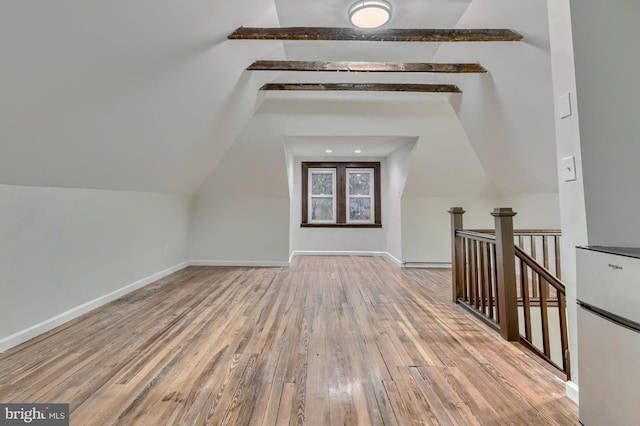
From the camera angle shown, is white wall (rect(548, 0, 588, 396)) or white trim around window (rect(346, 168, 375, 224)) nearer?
white wall (rect(548, 0, 588, 396))

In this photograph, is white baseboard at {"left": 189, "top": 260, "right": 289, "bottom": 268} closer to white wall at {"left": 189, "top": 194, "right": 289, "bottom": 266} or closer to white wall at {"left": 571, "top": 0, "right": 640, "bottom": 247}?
white wall at {"left": 189, "top": 194, "right": 289, "bottom": 266}

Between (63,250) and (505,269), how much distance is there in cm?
389

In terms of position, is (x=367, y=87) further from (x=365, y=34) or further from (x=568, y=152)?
(x=568, y=152)

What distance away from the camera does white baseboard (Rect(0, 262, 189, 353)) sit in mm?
1967

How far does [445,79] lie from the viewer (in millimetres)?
3516

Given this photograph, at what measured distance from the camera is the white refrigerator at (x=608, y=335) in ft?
3.25

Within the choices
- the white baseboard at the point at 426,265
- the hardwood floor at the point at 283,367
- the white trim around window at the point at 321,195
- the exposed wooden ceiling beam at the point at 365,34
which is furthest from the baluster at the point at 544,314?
the white trim around window at the point at 321,195

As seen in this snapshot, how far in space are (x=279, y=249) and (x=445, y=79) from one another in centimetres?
379

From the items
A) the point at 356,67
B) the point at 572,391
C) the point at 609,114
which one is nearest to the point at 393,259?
the point at 356,67

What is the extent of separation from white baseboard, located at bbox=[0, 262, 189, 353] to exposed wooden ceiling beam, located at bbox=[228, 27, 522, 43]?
290 centimetres

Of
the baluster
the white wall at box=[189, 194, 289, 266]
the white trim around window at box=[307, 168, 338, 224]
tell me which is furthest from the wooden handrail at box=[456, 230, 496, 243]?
the white trim around window at box=[307, 168, 338, 224]

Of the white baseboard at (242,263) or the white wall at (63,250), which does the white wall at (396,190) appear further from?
the white wall at (63,250)

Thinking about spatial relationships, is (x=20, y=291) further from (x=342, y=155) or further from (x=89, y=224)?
(x=342, y=155)

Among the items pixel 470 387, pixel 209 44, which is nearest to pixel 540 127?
pixel 470 387
